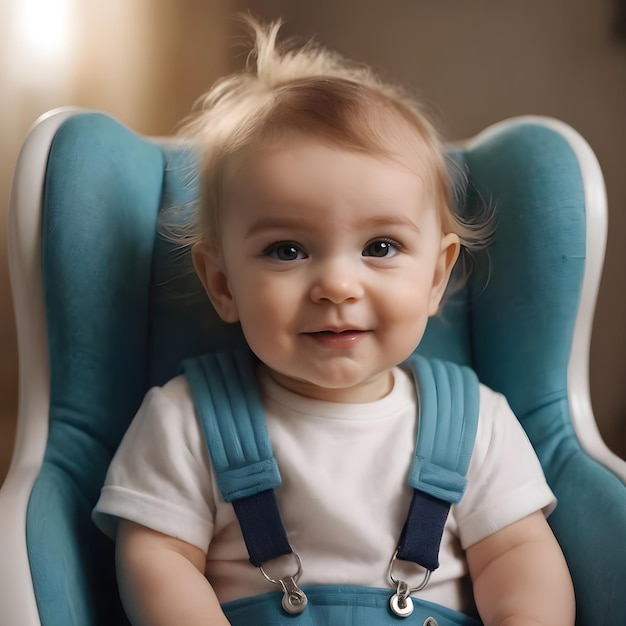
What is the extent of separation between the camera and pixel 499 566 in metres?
0.81

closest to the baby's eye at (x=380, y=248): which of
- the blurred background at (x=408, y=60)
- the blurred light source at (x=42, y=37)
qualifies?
the blurred background at (x=408, y=60)

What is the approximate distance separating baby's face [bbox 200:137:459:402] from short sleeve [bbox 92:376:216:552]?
0.38 ft

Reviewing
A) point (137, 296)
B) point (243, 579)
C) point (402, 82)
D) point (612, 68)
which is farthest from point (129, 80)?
point (243, 579)

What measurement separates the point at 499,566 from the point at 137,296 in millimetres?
493

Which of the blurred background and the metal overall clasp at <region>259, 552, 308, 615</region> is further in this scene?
the blurred background

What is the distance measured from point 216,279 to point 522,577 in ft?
1.37

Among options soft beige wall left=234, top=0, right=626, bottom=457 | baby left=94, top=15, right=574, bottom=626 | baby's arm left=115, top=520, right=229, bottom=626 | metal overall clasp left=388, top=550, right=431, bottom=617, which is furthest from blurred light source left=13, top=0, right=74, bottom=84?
metal overall clasp left=388, top=550, right=431, bottom=617

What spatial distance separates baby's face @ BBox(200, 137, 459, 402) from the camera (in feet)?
2.47

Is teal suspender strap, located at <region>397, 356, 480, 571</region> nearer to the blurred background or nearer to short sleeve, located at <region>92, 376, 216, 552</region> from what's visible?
short sleeve, located at <region>92, 376, 216, 552</region>

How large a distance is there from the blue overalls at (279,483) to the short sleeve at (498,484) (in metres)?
0.03

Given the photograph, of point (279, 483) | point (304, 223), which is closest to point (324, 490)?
point (279, 483)

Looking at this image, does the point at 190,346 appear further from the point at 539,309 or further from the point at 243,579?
the point at 539,309

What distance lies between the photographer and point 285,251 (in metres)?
0.78

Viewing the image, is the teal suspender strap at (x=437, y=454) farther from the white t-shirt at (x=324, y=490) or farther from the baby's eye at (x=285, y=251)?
the baby's eye at (x=285, y=251)
